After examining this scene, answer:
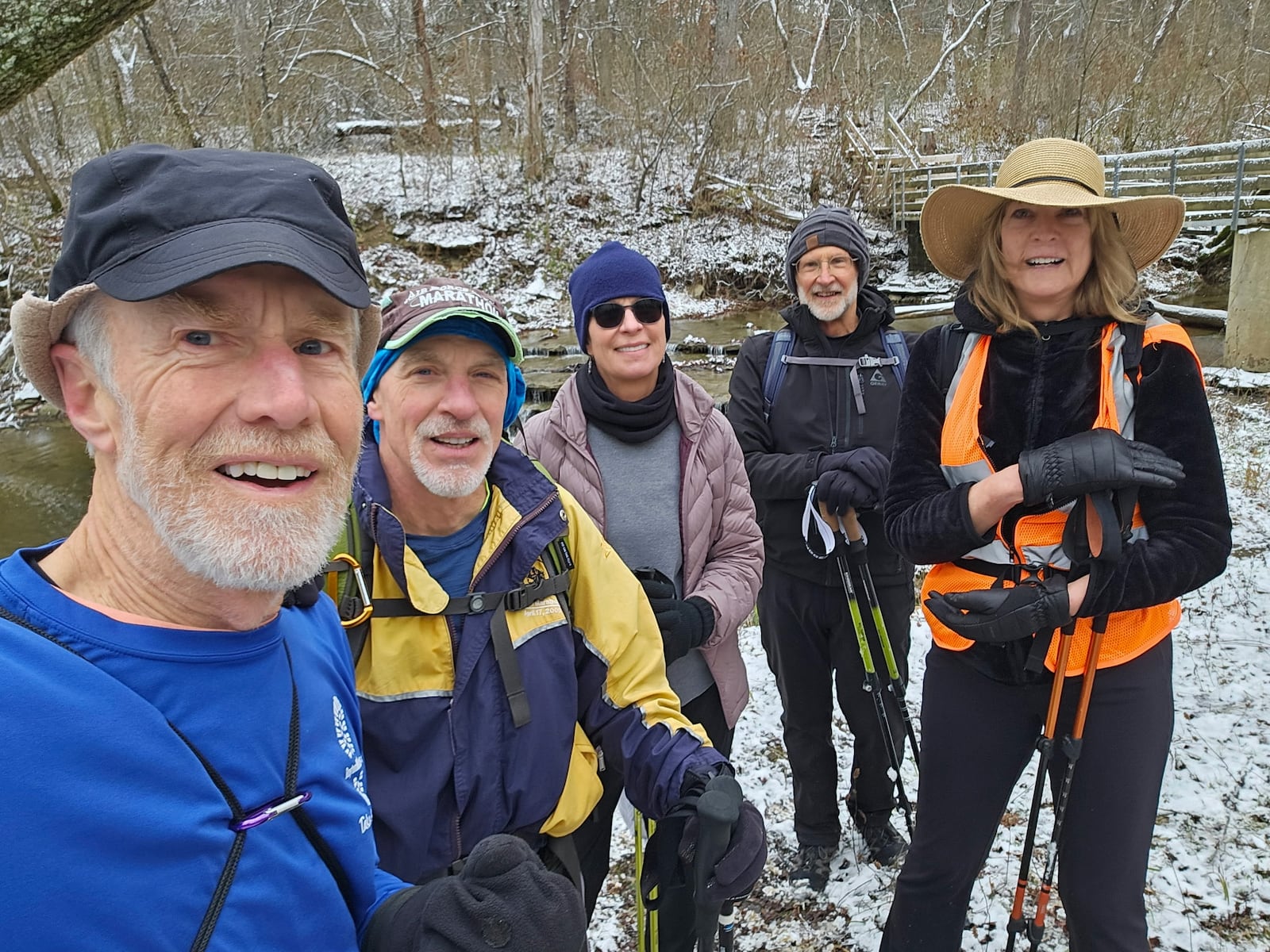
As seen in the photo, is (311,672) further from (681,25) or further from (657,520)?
(681,25)

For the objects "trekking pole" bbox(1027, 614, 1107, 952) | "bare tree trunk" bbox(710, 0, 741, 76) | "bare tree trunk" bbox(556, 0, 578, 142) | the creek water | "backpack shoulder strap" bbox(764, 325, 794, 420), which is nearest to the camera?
"trekking pole" bbox(1027, 614, 1107, 952)

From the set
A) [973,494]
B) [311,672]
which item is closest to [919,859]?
[973,494]

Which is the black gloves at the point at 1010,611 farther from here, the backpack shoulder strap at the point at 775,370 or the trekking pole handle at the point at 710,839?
the backpack shoulder strap at the point at 775,370

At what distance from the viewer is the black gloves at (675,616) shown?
86.4 inches

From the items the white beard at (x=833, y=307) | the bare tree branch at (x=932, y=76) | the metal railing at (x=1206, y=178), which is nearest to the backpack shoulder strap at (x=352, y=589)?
the white beard at (x=833, y=307)

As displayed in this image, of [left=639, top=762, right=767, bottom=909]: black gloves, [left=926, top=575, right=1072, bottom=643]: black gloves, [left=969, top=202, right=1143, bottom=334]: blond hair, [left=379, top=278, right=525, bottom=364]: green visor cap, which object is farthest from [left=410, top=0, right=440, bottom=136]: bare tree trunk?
[left=639, top=762, right=767, bottom=909]: black gloves

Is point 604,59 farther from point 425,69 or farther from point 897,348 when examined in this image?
point 897,348

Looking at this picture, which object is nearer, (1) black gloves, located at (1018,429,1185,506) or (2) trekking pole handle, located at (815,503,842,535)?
(1) black gloves, located at (1018,429,1185,506)

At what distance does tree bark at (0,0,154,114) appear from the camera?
2.87 meters

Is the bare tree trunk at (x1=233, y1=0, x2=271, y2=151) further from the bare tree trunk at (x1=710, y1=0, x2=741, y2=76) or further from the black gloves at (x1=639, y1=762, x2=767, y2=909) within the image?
the black gloves at (x1=639, y1=762, x2=767, y2=909)

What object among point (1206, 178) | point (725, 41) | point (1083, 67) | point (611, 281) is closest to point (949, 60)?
point (1083, 67)

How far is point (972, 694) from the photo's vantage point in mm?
2021

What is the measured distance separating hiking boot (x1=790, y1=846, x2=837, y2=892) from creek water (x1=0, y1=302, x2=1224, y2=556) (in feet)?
22.3

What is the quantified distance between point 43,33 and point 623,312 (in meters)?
2.59
